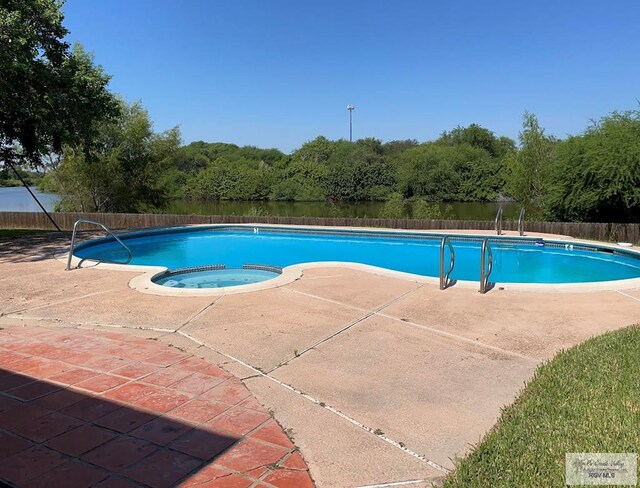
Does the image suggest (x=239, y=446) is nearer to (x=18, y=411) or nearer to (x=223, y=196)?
(x=18, y=411)

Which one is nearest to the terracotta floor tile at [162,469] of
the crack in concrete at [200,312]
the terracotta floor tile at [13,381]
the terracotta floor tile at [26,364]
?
the terracotta floor tile at [13,381]

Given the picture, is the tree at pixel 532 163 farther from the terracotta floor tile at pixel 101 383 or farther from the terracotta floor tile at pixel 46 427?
the terracotta floor tile at pixel 46 427

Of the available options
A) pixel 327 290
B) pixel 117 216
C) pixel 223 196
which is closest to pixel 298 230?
pixel 117 216

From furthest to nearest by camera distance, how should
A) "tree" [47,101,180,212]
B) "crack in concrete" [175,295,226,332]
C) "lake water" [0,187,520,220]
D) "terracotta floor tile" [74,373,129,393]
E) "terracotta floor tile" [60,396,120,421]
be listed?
"lake water" [0,187,520,220] < "tree" [47,101,180,212] < "crack in concrete" [175,295,226,332] < "terracotta floor tile" [74,373,129,393] < "terracotta floor tile" [60,396,120,421]

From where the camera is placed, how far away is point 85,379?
11.5ft

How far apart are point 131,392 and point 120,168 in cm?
2043

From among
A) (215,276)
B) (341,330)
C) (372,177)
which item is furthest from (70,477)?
(372,177)

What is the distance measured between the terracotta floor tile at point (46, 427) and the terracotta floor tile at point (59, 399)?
14 centimetres

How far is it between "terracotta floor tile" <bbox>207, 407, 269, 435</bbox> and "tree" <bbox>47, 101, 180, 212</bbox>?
20.2 m

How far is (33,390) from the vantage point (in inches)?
131

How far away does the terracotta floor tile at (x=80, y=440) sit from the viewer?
100 inches

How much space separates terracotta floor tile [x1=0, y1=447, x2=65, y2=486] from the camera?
89.9 inches

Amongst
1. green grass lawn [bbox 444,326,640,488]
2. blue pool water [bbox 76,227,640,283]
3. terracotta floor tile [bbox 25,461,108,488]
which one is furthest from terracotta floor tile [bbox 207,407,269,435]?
blue pool water [bbox 76,227,640,283]

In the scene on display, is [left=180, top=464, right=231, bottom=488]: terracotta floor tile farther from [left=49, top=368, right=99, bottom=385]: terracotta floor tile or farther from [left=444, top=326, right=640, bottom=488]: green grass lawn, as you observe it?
[left=49, top=368, right=99, bottom=385]: terracotta floor tile
